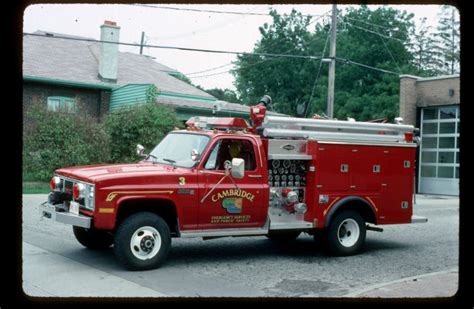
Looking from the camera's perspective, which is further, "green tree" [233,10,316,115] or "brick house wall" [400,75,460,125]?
"green tree" [233,10,316,115]

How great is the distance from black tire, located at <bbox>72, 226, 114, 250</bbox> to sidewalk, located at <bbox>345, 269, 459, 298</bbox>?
4410 millimetres

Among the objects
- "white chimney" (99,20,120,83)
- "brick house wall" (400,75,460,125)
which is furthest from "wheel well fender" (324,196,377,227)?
"white chimney" (99,20,120,83)

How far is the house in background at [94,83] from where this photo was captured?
88.4 ft

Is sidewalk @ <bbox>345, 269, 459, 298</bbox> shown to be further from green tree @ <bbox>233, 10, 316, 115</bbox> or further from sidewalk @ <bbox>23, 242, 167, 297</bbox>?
green tree @ <bbox>233, 10, 316, 115</bbox>

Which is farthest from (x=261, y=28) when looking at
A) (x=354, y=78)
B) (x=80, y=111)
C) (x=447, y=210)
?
(x=447, y=210)

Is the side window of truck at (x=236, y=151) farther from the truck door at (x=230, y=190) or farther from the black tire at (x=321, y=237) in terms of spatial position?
the black tire at (x=321, y=237)

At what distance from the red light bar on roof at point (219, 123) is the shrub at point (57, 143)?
1248cm

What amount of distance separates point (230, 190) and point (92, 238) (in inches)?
98.3

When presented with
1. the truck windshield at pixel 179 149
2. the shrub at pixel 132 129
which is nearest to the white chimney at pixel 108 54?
the shrub at pixel 132 129

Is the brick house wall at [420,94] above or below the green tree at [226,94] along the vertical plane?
below

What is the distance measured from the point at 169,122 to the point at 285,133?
14.1 m

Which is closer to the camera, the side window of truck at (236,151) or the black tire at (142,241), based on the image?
the black tire at (142,241)

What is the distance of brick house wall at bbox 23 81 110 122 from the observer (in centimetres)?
2678
